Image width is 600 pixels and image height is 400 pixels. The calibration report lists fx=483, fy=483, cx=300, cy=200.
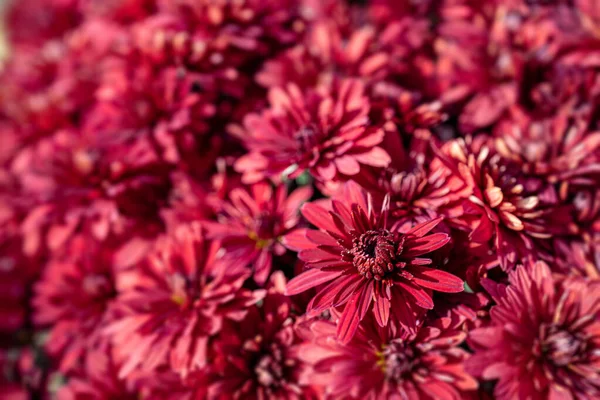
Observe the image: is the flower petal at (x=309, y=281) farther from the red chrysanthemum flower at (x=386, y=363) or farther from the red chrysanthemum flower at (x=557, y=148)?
the red chrysanthemum flower at (x=557, y=148)

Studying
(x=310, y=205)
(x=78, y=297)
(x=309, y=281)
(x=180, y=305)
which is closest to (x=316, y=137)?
(x=310, y=205)

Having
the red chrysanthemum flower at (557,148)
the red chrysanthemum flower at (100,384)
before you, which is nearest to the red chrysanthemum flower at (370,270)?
the red chrysanthemum flower at (557,148)

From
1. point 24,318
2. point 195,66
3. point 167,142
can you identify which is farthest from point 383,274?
point 24,318

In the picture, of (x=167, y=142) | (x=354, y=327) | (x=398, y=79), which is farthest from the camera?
(x=398, y=79)

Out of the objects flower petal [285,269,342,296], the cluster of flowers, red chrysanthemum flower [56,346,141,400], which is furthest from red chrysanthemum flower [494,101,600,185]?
red chrysanthemum flower [56,346,141,400]

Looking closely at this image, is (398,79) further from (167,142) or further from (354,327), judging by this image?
(354,327)

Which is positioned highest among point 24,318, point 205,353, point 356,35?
point 356,35
